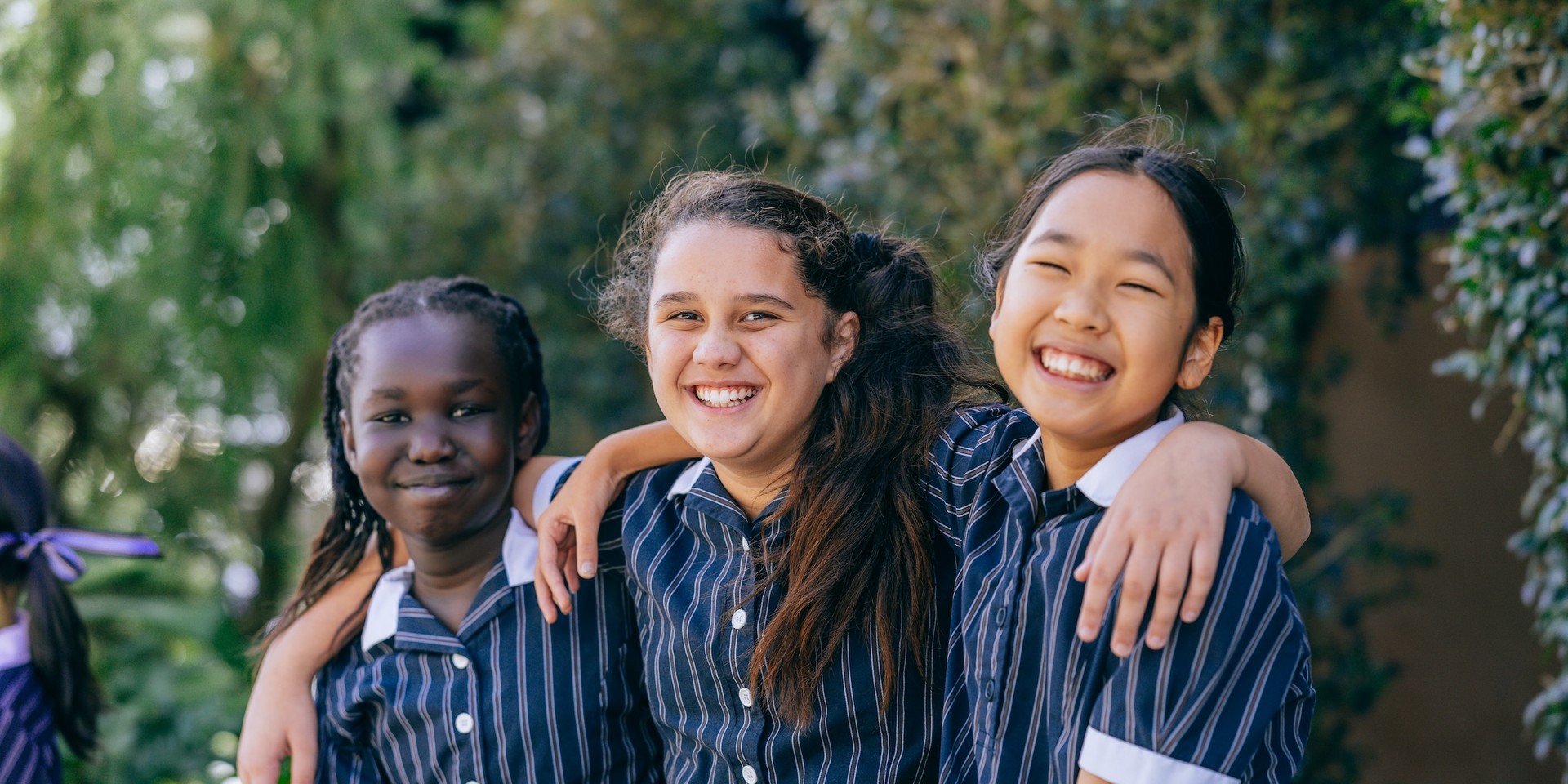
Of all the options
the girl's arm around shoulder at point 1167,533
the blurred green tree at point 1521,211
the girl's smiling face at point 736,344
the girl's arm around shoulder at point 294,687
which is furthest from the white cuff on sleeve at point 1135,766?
the girl's arm around shoulder at point 294,687

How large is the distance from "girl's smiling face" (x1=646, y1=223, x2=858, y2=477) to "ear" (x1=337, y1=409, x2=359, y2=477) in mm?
602

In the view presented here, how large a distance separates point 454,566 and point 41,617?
0.96 m

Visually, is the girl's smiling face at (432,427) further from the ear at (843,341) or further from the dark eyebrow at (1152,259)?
the dark eyebrow at (1152,259)

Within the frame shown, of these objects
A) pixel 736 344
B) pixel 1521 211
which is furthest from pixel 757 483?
pixel 1521 211

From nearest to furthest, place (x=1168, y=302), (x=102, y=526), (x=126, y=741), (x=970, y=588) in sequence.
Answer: (x=1168, y=302), (x=970, y=588), (x=126, y=741), (x=102, y=526)

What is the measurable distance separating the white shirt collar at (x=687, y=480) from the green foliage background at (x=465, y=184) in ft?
4.97

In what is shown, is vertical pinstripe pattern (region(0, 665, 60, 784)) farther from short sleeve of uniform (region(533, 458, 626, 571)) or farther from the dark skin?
short sleeve of uniform (region(533, 458, 626, 571))

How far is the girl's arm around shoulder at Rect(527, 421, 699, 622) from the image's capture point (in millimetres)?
2090

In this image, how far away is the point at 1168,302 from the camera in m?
1.63

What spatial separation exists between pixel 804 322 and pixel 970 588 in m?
0.47

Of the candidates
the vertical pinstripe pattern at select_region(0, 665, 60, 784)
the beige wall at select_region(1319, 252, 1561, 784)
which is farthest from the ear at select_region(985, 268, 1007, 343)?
the beige wall at select_region(1319, 252, 1561, 784)

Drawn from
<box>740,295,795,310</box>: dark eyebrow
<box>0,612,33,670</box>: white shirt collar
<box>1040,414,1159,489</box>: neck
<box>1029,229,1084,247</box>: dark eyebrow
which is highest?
<box>740,295,795,310</box>: dark eyebrow

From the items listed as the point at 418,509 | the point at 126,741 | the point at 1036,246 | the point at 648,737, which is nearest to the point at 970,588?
the point at 1036,246

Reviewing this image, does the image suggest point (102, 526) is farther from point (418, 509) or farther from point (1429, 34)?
point (1429, 34)
